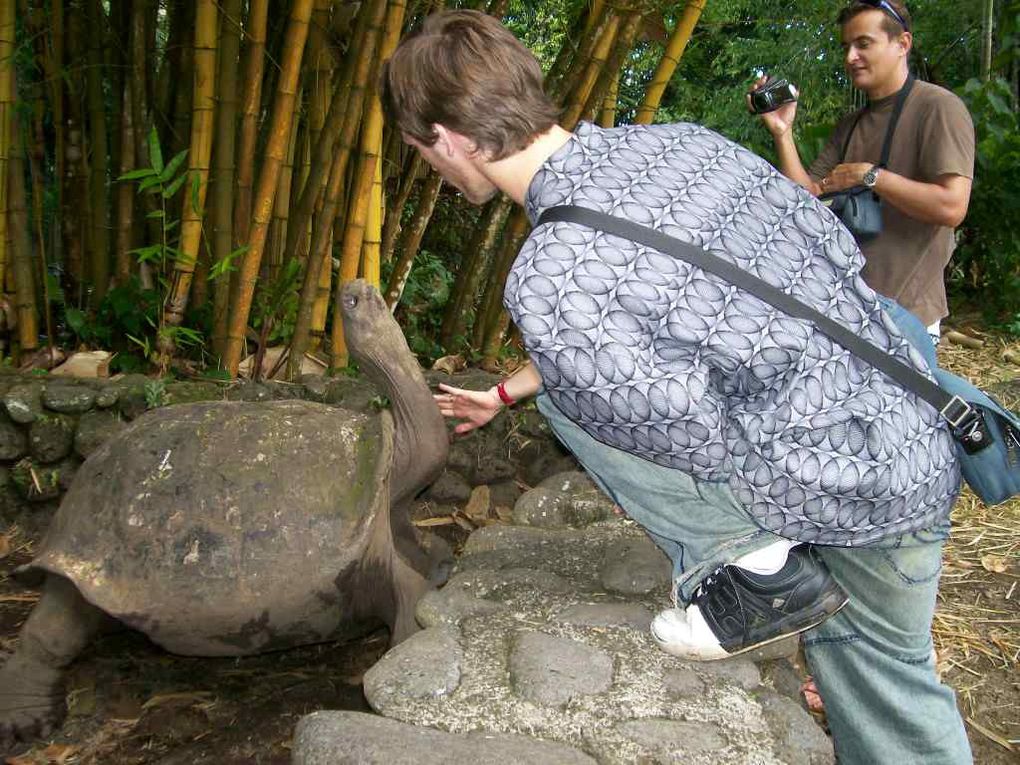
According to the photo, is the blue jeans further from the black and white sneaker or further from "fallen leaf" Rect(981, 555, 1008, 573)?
"fallen leaf" Rect(981, 555, 1008, 573)

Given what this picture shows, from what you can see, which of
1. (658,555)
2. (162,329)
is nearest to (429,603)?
(658,555)

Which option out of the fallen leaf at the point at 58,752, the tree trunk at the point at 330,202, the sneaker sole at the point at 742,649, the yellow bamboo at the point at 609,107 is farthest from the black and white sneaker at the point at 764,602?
the yellow bamboo at the point at 609,107

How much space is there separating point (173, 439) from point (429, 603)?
68 cm

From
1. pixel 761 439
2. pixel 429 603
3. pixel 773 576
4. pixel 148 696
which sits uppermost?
pixel 761 439

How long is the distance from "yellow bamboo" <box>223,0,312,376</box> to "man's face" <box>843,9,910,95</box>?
5.26 ft

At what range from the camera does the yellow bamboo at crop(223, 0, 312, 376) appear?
2.85 metres

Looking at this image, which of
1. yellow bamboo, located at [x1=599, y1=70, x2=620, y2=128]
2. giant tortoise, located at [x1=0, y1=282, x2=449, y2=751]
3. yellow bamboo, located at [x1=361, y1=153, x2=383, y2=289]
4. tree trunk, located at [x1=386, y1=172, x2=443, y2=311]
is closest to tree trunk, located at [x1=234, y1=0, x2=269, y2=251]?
yellow bamboo, located at [x1=361, y1=153, x2=383, y2=289]

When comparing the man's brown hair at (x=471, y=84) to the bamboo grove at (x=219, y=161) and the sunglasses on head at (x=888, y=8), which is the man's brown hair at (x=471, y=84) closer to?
the sunglasses on head at (x=888, y=8)

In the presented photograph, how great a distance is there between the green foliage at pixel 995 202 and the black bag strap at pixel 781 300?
11.6 feet

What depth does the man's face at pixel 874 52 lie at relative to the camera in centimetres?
227

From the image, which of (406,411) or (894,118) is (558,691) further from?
(894,118)

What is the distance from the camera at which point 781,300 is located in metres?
1.39

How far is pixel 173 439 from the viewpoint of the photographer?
6.81 ft

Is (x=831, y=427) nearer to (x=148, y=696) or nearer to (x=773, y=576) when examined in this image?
(x=773, y=576)
